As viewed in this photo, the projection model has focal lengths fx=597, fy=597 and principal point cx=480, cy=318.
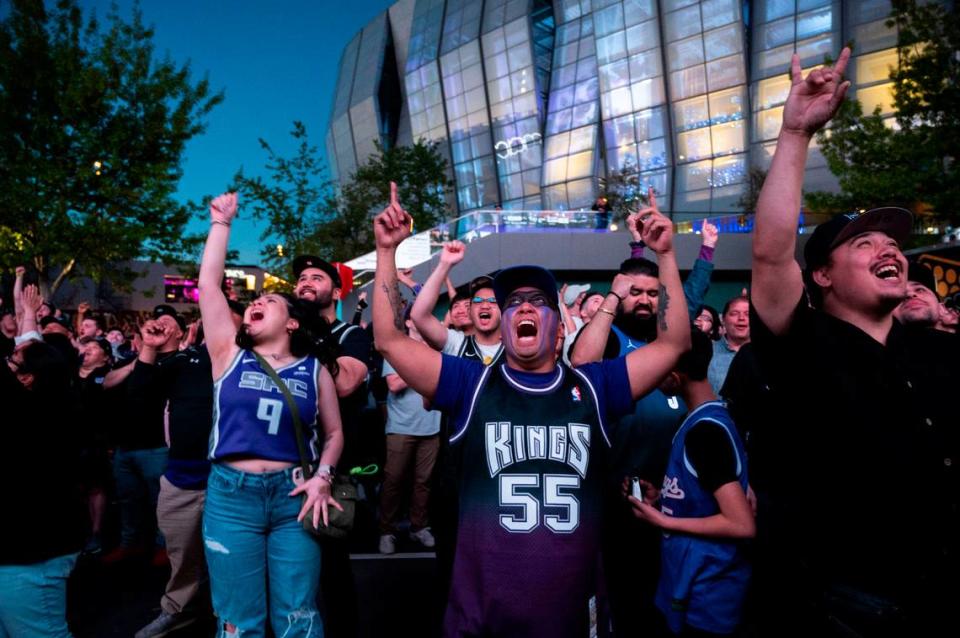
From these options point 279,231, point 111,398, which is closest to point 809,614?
point 111,398

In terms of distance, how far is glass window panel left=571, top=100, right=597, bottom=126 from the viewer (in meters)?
34.3

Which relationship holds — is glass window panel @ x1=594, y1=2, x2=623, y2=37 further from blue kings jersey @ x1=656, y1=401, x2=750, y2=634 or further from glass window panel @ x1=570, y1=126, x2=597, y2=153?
blue kings jersey @ x1=656, y1=401, x2=750, y2=634

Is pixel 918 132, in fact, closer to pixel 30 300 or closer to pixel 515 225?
pixel 515 225

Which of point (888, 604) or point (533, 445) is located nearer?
point (888, 604)

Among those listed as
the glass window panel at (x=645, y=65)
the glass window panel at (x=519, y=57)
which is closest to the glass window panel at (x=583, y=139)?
the glass window panel at (x=645, y=65)

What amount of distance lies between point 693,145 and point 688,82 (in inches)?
130

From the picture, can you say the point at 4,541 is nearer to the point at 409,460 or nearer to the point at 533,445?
the point at 533,445

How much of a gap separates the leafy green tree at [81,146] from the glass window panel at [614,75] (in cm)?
2345

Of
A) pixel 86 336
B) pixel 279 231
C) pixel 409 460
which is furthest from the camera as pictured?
pixel 279 231

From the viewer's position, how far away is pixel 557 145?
35594 millimetres

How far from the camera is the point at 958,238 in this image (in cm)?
1639

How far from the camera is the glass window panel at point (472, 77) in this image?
38031 millimetres

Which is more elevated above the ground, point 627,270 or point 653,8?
point 653,8

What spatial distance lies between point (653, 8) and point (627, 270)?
33.4 m
